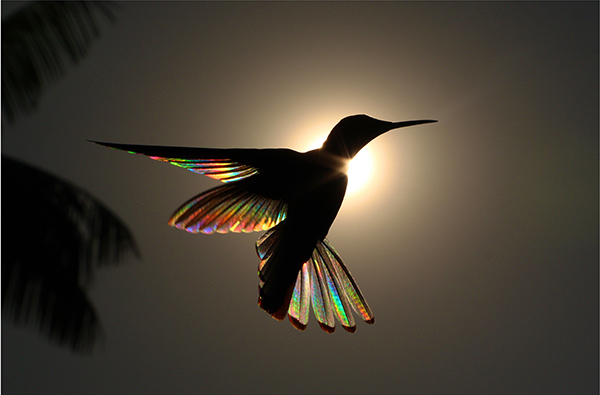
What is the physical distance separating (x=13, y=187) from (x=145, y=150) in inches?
72.9

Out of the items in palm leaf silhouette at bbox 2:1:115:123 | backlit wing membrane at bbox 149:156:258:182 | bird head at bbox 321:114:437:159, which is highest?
palm leaf silhouette at bbox 2:1:115:123

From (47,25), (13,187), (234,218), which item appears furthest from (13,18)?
(234,218)

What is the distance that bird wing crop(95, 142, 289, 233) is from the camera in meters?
0.69

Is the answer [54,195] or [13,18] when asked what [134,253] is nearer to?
[54,195]

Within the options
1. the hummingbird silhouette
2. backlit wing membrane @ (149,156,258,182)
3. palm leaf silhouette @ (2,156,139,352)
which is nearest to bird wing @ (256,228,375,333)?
the hummingbird silhouette

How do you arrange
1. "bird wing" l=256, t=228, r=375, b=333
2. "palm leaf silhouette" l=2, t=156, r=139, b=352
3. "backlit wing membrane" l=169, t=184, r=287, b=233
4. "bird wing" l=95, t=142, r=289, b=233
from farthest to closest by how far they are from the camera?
"palm leaf silhouette" l=2, t=156, r=139, b=352
"bird wing" l=256, t=228, r=375, b=333
"backlit wing membrane" l=169, t=184, r=287, b=233
"bird wing" l=95, t=142, r=289, b=233

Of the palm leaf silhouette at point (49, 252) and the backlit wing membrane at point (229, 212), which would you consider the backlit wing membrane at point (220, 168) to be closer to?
the backlit wing membrane at point (229, 212)

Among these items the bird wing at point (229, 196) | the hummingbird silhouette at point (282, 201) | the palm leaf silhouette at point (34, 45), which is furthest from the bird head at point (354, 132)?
the palm leaf silhouette at point (34, 45)

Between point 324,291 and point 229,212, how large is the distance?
1.21 ft

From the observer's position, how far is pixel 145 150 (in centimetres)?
58

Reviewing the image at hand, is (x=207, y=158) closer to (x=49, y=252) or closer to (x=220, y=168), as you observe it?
(x=220, y=168)

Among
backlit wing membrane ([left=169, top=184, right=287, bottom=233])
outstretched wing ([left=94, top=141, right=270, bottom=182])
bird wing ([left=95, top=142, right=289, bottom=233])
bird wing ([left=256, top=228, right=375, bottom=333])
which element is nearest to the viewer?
outstretched wing ([left=94, top=141, right=270, bottom=182])

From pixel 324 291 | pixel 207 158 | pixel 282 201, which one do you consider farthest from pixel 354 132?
pixel 324 291

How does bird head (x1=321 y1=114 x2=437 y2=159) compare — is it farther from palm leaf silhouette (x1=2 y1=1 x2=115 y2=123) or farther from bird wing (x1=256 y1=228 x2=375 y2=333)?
palm leaf silhouette (x1=2 y1=1 x2=115 y2=123)
